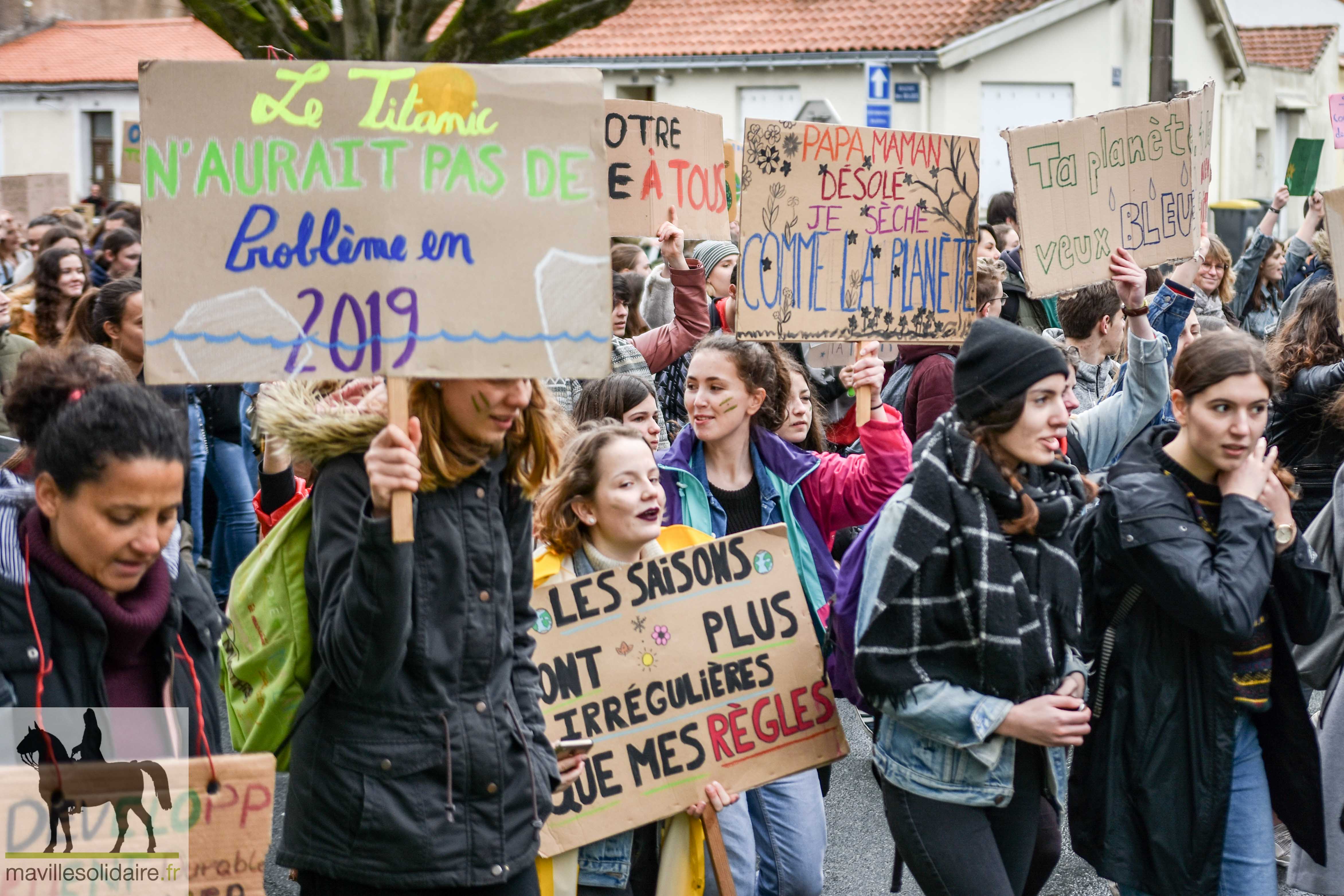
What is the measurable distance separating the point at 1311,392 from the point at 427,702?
431 centimetres

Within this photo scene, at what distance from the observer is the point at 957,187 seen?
4938mm

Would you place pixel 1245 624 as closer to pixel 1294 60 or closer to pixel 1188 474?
pixel 1188 474

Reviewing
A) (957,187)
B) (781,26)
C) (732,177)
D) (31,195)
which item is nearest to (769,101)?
(781,26)

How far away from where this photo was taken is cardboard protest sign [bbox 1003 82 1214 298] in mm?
5133

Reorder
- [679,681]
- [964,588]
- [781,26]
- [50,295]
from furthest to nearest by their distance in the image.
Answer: [781,26] → [50,295] → [679,681] → [964,588]

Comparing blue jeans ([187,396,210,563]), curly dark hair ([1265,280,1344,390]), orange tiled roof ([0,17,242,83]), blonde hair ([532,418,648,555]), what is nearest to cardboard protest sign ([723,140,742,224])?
curly dark hair ([1265,280,1344,390])

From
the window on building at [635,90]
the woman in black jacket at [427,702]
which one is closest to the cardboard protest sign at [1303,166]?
the woman in black jacket at [427,702]

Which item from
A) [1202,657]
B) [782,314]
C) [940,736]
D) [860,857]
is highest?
[782,314]

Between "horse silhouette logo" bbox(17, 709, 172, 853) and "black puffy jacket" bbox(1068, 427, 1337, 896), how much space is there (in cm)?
215

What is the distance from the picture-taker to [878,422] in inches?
170

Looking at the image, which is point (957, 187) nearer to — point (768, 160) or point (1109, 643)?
point (768, 160)

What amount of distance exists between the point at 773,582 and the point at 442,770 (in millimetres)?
1325

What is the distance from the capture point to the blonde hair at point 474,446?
8.96 feet

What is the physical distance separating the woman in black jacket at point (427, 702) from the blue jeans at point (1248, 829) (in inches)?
64.7
